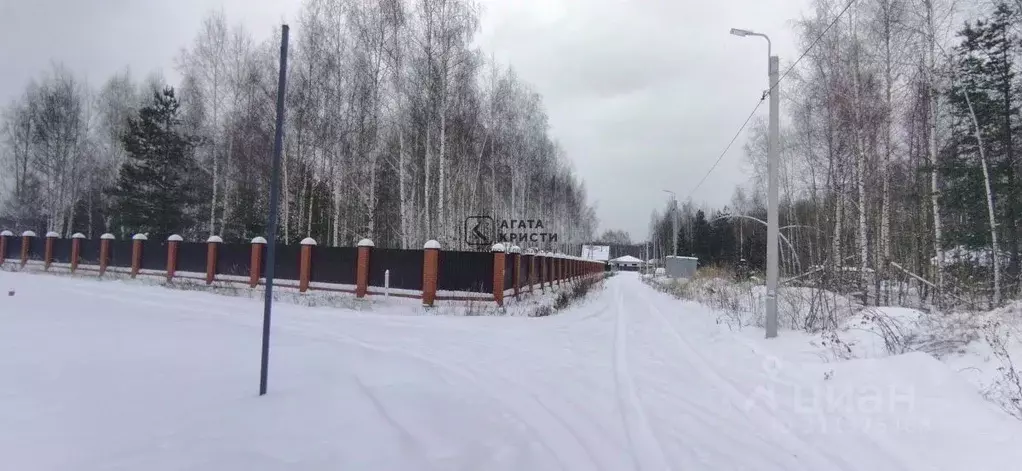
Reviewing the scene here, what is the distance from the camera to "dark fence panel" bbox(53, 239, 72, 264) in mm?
24016

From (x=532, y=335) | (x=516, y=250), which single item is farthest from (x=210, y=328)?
(x=516, y=250)

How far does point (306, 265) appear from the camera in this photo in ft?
50.1

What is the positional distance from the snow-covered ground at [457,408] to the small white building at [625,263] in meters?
106

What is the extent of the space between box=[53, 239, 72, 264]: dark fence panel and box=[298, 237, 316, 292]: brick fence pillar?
17.1 metres

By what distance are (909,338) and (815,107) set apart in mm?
13337

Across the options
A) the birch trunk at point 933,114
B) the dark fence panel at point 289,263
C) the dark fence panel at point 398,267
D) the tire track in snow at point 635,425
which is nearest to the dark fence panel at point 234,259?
the dark fence panel at point 289,263

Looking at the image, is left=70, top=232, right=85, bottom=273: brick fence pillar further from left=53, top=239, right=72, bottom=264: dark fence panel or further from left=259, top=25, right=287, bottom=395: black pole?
left=259, top=25, right=287, bottom=395: black pole

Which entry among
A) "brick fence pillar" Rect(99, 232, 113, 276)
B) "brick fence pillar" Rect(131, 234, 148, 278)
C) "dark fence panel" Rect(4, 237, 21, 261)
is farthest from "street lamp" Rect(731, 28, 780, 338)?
"dark fence panel" Rect(4, 237, 21, 261)

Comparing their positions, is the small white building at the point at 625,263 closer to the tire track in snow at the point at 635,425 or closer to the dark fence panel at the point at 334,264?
the dark fence panel at the point at 334,264

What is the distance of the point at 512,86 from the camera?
83.0ft

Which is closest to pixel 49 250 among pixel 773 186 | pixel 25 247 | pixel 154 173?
pixel 25 247

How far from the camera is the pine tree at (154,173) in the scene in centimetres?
2692

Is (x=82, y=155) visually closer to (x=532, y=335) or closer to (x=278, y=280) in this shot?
(x=278, y=280)

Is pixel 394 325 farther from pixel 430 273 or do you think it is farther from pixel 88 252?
pixel 88 252
